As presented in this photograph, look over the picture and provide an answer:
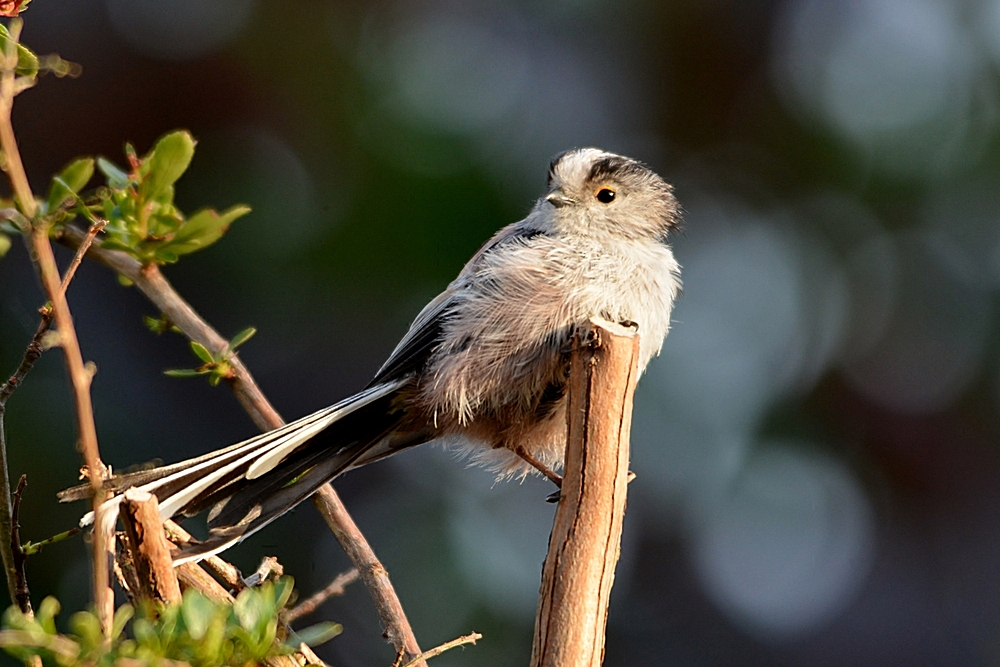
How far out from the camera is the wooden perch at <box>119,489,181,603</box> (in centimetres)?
160

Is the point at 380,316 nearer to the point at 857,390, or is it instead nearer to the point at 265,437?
the point at 857,390

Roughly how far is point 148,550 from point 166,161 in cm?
85

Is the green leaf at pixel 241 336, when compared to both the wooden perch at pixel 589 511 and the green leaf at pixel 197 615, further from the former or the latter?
the green leaf at pixel 197 615

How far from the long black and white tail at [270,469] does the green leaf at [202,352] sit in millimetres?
248

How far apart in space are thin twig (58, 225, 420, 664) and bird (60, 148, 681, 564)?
0.21m

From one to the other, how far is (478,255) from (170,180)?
189 cm

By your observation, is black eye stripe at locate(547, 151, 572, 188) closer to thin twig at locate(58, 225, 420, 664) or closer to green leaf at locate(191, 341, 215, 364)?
thin twig at locate(58, 225, 420, 664)

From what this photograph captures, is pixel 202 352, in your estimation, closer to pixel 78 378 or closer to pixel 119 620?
pixel 78 378

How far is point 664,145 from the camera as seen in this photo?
25.6 ft

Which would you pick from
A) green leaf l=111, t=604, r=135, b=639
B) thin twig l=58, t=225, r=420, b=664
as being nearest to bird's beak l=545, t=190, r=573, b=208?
thin twig l=58, t=225, r=420, b=664

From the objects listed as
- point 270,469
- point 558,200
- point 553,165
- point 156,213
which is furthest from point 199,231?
point 553,165

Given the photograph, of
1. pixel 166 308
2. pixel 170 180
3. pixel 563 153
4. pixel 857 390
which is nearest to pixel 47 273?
pixel 170 180

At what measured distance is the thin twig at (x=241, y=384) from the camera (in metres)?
2.52

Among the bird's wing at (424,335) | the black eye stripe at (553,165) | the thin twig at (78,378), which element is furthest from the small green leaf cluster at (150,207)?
the black eye stripe at (553,165)
